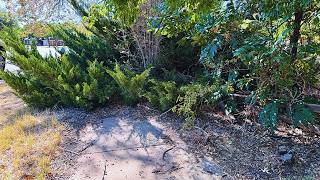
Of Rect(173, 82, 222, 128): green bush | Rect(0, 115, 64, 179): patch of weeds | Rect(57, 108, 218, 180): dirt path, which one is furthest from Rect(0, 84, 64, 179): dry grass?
Rect(173, 82, 222, 128): green bush

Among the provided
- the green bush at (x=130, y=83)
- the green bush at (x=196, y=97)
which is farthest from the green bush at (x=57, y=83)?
the green bush at (x=196, y=97)

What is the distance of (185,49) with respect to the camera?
13.6 feet

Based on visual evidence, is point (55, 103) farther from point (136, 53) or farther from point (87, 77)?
point (136, 53)

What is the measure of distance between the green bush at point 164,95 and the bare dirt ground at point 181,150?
17 centimetres

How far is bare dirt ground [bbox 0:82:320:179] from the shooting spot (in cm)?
242

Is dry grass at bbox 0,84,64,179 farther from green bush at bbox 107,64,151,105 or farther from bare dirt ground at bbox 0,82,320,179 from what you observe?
green bush at bbox 107,64,151,105

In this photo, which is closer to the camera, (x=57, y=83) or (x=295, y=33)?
(x=295, y=33)

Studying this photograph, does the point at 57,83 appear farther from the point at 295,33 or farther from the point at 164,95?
the point at 295,33

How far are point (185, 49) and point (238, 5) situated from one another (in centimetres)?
167

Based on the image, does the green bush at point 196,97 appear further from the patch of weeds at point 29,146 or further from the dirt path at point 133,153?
the patch of weeds at point 29,146

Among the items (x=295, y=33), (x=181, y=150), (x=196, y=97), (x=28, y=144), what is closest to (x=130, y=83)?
(x=196, y=97)

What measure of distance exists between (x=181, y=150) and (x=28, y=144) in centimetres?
160

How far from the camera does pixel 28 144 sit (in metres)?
3.02

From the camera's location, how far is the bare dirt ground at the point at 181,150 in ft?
7.93
